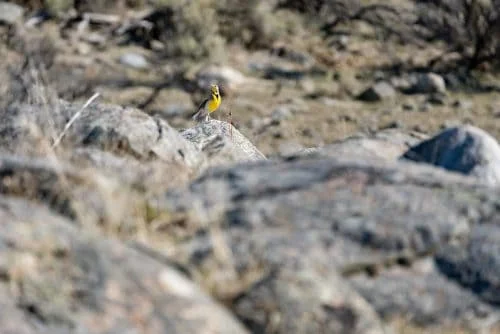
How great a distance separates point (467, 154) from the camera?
184 inches

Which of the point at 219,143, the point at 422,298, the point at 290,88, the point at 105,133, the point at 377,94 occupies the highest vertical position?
the point at 422,298

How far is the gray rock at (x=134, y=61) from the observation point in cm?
1764

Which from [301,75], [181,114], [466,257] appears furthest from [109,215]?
[301,75]

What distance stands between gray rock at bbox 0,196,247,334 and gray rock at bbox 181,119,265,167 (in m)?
1.83

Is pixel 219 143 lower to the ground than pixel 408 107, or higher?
higher

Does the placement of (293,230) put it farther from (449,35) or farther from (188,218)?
(449,35)

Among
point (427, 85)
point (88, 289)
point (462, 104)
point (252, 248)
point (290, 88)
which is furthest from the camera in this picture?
point (427, 85)

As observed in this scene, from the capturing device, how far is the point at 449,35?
20062 millimetres

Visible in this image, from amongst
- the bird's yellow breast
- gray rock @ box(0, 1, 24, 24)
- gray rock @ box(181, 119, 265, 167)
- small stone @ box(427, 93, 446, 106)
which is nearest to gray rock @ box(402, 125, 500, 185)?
gray rock @ box(181, 119, 265, 167)

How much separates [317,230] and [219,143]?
2.27 meters

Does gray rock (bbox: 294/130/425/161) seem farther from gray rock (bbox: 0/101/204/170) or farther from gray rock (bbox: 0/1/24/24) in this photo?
gray rock (bbox: 0/1/24/24)

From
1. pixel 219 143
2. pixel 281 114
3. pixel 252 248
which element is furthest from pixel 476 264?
pixel 281 114

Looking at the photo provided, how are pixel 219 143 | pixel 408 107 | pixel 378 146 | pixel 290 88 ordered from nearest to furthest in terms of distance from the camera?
pixel 378 146, pixel 219 143, pixel 408 107, pixel 290 88

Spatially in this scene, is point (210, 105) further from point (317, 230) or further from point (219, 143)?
point (317, 230)
